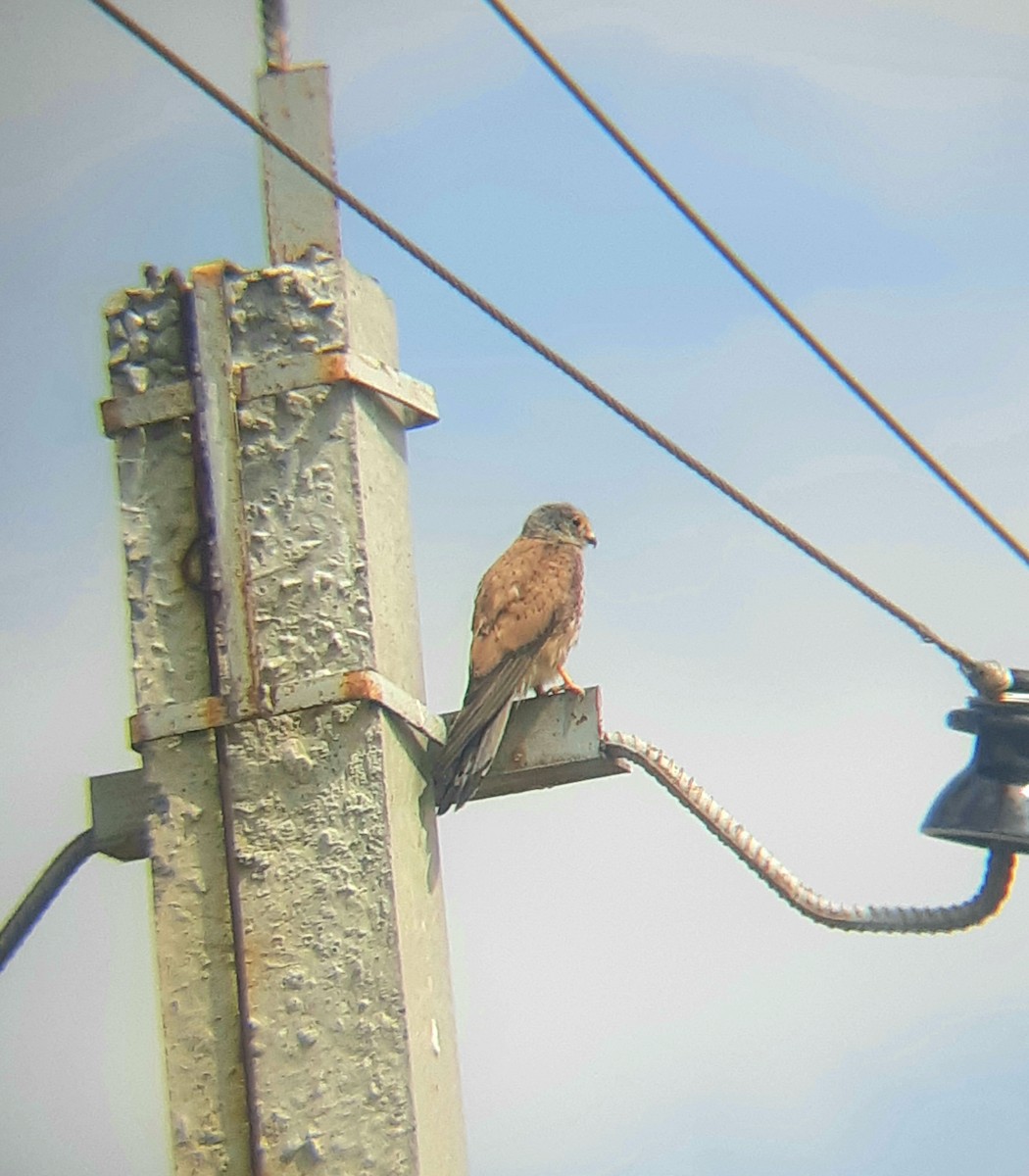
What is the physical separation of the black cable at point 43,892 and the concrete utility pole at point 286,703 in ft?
0.85

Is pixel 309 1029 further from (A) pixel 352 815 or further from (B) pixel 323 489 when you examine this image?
(B) pixel 323 489

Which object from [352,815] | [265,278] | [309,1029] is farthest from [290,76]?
[309,1029]

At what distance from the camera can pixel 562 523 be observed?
855cm

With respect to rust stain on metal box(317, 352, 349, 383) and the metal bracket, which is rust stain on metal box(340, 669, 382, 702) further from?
rust stain on metal box(317, 352, 349, 383)

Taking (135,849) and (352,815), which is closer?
(352,815)

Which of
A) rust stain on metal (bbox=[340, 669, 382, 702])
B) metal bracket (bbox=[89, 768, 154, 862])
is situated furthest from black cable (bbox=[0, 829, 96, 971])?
rust stain on metal (bbox=[340, 669, 382, 702])

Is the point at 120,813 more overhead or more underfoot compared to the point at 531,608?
more underfoot

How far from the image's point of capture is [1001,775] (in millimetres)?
4801

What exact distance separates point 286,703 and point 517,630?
2.53 meters

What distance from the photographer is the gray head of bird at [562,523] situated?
8.45 metres

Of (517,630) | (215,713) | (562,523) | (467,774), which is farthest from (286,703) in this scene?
(562,523)

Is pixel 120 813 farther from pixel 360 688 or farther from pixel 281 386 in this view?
pixel 281 386

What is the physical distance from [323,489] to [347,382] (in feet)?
0.68

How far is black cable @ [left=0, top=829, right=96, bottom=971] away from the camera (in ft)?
14.0
